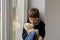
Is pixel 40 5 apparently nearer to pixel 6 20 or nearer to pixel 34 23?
pixel 34 23

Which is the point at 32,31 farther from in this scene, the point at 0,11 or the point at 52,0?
the point at 52,0

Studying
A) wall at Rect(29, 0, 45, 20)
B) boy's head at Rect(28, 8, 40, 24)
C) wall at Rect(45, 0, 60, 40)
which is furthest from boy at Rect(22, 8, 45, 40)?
wall at Rect(45, 0, 60, 40)

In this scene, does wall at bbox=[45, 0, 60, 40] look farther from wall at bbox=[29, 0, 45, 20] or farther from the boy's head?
the boy's head

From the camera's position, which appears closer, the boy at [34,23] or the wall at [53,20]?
the boy at [34,23]

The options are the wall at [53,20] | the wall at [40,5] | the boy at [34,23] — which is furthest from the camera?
the wall at [53,20]

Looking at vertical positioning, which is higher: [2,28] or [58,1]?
[58,1]

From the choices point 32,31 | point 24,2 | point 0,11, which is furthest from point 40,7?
point 0,11

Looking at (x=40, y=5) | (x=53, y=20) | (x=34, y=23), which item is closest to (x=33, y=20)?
(x=34, y=23)

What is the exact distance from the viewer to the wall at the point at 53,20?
239 centimetres

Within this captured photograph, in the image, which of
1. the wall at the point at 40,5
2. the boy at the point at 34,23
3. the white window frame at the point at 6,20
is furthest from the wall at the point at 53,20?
the white window frame at the point at 6,20

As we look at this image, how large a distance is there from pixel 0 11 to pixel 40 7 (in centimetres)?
54

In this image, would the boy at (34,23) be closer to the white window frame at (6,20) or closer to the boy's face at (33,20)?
the boy's face at (33,20)

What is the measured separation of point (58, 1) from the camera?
2.50m

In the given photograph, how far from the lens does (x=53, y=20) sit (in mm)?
2492
